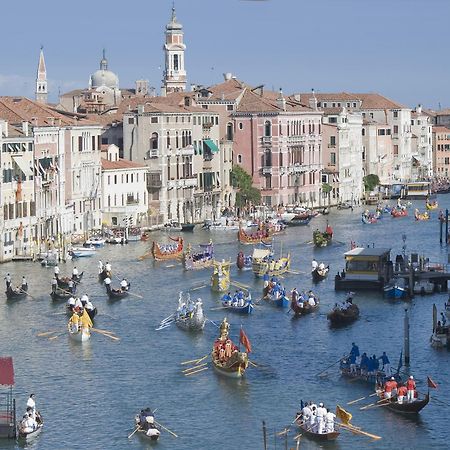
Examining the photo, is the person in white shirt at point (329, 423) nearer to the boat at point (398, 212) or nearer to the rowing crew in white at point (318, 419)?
the rowing crew in white at point (318, 419)

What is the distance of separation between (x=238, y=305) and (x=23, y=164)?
16423mm

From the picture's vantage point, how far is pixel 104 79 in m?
95.9

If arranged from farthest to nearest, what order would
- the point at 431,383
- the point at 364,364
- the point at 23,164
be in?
1. the point at 23,164
2. the point at 364,364
3. the point at 431,383

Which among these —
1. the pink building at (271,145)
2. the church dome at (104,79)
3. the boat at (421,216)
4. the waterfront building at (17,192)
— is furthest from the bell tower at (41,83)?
the waterfront building at (17,192)

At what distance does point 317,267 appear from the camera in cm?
4478

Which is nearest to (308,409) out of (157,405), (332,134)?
(157,405)

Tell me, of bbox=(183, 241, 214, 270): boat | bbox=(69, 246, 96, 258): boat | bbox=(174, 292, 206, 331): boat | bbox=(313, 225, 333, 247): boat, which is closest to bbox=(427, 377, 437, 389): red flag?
bbox=(174, 292, 206, 331): boat

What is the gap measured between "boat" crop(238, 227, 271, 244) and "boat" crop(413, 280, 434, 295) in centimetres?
1381

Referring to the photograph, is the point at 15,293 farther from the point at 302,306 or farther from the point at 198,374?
the point at 198,374

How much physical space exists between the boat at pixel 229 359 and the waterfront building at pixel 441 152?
270ft

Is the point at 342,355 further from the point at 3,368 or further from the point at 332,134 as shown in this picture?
the point at 332,134

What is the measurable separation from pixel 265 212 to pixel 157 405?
1625 inches

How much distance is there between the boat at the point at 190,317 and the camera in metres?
34.6

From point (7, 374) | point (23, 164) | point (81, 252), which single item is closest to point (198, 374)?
point (7, 374)
